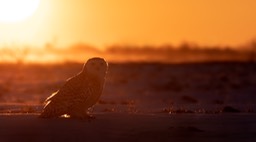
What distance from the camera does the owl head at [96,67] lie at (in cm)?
1512

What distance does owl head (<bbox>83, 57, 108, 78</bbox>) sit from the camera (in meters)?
15.1

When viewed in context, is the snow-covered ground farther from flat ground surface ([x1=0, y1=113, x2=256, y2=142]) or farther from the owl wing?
the owl wing

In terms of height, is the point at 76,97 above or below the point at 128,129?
above

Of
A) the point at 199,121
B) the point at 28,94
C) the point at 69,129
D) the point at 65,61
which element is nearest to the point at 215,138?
the point at 199,121

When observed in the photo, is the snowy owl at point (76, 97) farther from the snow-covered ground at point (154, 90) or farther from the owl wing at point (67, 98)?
the snow-covered ground at point (154, 90)

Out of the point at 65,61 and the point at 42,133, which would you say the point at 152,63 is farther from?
the point at 42,133

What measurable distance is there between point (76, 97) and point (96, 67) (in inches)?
34.0

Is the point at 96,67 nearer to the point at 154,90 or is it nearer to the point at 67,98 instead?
the point at 67,98

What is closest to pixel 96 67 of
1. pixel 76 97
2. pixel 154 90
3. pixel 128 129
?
pixel 76 97

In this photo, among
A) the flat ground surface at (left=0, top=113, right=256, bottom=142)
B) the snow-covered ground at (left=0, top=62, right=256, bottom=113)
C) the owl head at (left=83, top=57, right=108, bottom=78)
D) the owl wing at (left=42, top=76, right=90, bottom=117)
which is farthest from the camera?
the snow-covered ground at (left=0, top=62, right=256, bottom=113)

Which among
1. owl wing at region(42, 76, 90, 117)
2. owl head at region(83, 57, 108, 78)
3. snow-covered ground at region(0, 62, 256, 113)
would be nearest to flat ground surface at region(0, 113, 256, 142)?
owl wing at region(42, 76, 90, 117)

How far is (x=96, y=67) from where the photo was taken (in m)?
15.2

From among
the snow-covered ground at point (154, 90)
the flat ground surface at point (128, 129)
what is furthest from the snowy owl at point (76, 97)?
the snow-covered ground at point (154, 90)

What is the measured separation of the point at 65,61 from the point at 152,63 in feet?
18.7
